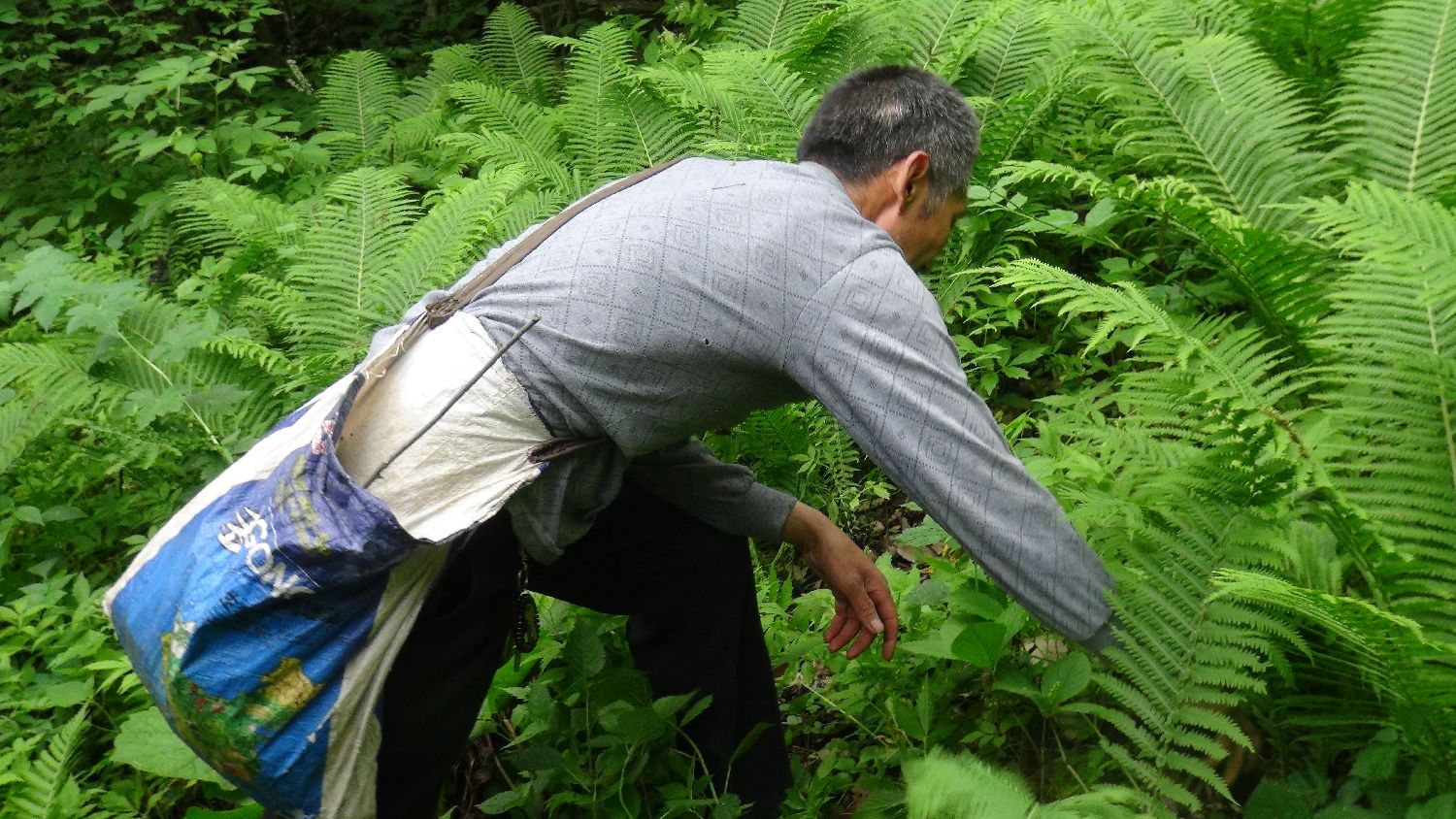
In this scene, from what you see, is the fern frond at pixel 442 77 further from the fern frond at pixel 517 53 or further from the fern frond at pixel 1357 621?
the fern frond at pixel 1357 621

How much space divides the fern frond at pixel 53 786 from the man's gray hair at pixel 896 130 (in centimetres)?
232

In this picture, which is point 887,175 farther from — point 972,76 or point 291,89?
point 291,89

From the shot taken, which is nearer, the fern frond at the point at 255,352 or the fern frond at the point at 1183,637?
the fern frond at the point at 1183,637

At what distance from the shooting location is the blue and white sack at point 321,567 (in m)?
1.74

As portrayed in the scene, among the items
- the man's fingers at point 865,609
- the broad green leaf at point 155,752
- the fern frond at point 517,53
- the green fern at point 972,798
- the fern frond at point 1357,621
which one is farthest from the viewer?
the fern frond at point 517,53

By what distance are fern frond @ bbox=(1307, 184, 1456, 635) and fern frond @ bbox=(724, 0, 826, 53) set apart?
3.34 meters

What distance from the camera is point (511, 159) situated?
190 inches

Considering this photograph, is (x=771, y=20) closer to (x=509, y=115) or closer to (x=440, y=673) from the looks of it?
(x=509, y=115)

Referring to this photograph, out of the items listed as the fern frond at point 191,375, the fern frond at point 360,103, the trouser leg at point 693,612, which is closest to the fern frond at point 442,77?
the fern frond at point 360,103

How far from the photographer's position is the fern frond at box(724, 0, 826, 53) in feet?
17.3

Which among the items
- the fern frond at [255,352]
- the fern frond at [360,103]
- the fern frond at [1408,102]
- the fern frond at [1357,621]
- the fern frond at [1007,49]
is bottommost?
the fern frond at [360,103]

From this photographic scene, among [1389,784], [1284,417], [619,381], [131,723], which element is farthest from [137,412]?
[1389,784]

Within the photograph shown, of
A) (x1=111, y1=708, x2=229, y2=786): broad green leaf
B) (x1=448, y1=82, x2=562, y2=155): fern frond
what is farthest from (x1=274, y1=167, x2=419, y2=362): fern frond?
(x1=111, y1=708, x2=229, y2=786): broad green leaf

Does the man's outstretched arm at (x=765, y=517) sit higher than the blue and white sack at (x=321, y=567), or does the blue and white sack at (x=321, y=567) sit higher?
the blue and white sack at (x=321, y=567)
